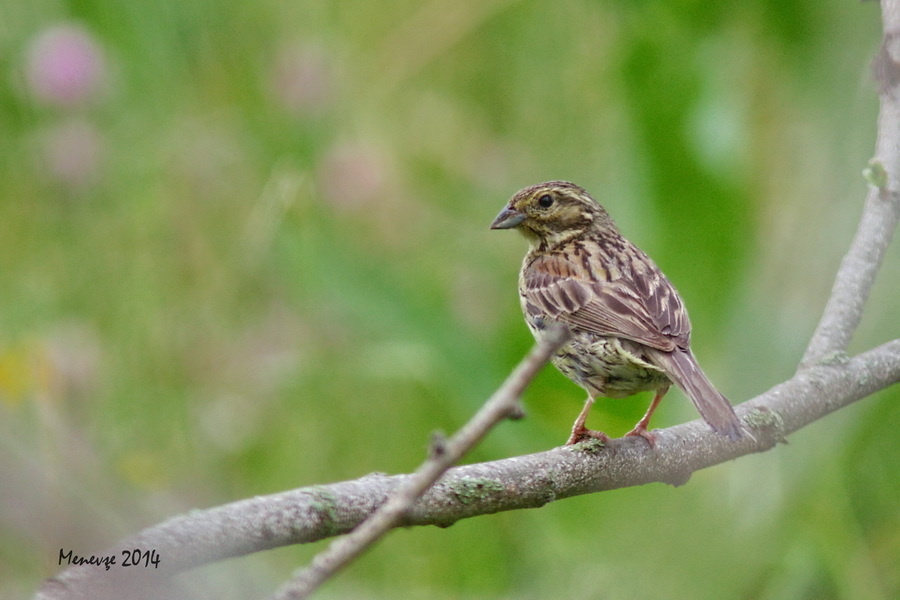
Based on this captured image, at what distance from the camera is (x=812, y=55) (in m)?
3.99

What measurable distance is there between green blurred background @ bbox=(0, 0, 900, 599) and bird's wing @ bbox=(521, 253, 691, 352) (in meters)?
0.33

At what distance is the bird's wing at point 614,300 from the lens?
3047 mm

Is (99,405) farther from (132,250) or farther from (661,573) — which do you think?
(661,573)

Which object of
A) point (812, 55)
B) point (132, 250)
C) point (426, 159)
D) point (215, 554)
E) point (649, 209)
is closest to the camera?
point (215, 554)

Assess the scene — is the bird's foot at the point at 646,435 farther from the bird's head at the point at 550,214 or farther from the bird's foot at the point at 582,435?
the bird's head at the point at 550,214

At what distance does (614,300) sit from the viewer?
3273 mm

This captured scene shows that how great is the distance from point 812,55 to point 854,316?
159 centimetres

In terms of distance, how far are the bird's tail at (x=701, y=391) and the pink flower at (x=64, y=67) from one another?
3.40 metres

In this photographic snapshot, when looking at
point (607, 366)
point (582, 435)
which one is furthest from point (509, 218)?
point (582, 435)

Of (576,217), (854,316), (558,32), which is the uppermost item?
(558,32)

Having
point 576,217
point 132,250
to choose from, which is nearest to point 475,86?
point 132,250

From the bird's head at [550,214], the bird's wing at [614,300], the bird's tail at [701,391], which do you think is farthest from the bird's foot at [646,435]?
the bird's head at [550,214]

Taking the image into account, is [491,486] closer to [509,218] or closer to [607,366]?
[607,366]

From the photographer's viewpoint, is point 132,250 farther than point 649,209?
Yes
